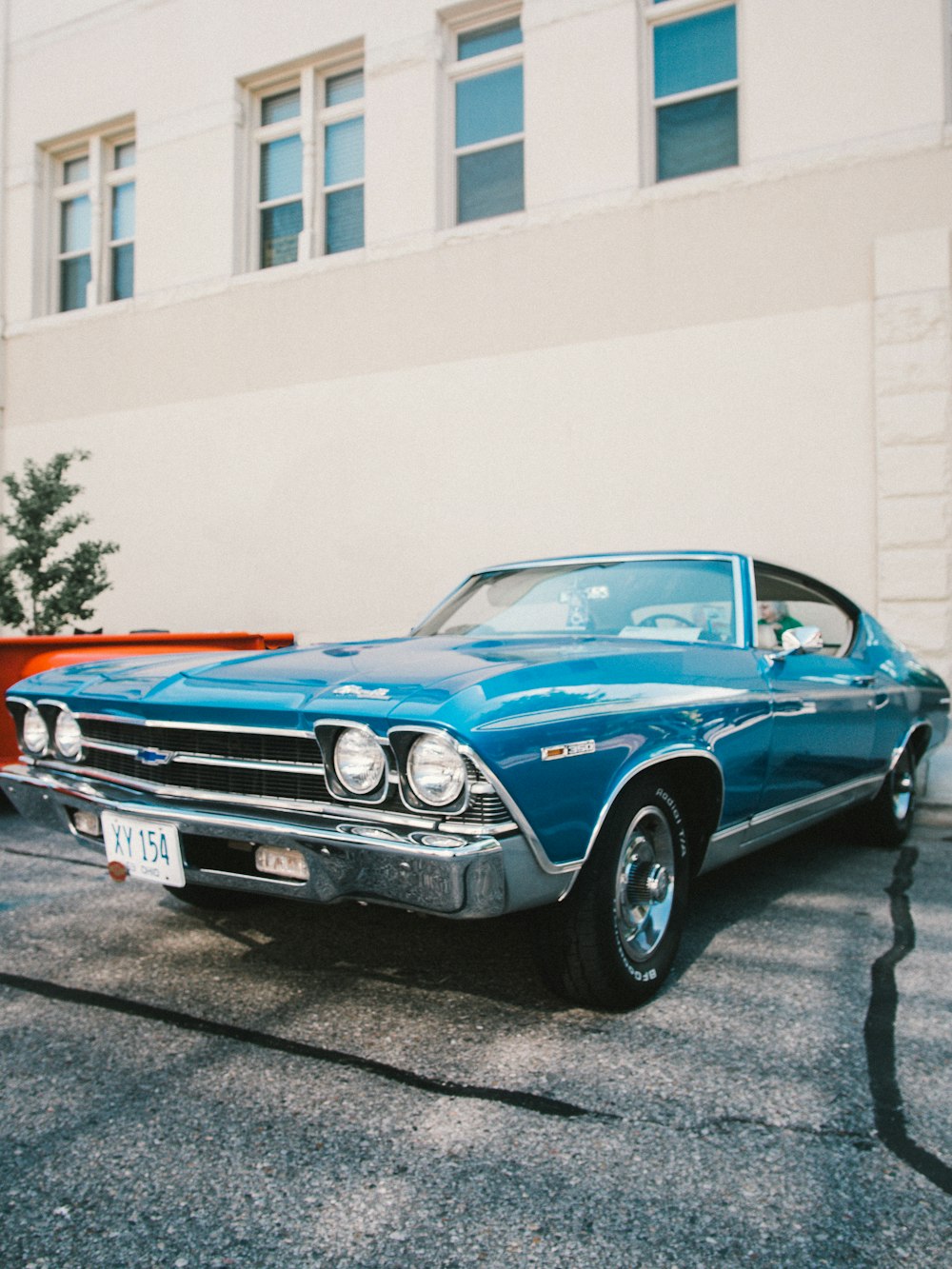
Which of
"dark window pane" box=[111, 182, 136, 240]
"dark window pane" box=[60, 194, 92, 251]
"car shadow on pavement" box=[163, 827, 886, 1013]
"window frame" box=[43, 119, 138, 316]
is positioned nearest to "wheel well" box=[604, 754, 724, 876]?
"car shadow on pavement" box=[163, 827, 886, 1013]

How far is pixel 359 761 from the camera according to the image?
2426 millimetres

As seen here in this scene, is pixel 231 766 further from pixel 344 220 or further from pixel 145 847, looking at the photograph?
pixel 344 220

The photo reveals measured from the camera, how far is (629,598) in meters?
3.75

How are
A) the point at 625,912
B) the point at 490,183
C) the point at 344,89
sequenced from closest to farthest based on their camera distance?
the point at 625,912, the point at 490,183, the point at 344,89

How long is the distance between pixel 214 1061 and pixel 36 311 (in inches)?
465

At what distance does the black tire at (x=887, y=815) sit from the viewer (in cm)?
487

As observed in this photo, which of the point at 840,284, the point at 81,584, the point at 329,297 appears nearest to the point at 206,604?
the point at 81,584

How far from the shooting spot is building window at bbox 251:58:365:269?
35.1 ft

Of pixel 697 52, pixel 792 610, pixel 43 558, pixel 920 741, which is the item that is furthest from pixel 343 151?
pixel 920 741

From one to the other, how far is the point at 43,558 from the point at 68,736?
21.5 feet

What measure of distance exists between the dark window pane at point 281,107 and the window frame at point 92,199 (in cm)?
171

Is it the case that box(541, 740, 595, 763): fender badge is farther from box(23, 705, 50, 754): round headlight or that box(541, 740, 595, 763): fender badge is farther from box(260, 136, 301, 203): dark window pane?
box(260, 136, 301, 203): dark window pane

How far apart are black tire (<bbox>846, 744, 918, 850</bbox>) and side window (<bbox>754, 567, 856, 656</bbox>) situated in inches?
28.3

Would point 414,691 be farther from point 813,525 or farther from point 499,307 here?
point 499,307
